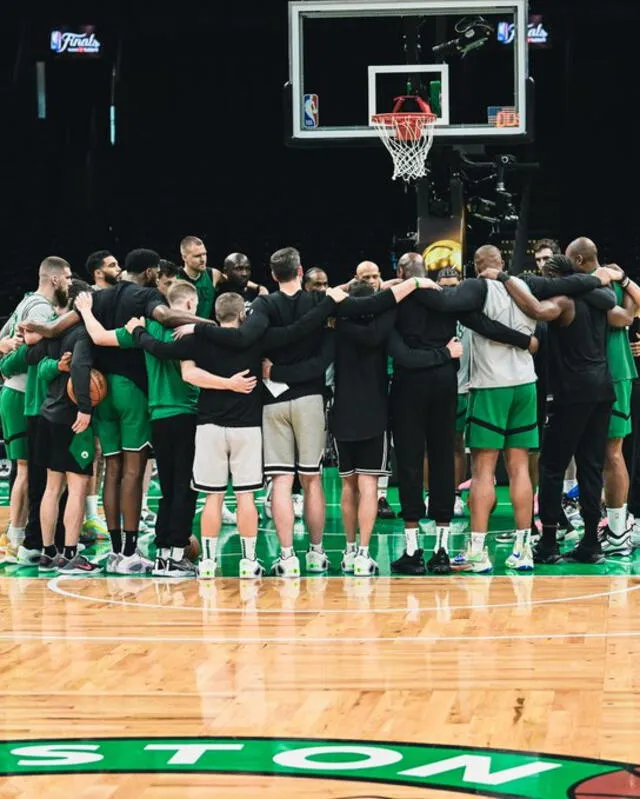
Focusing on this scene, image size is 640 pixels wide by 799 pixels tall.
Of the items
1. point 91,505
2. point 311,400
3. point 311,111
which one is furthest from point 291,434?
point 311,111

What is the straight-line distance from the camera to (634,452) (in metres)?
10.0

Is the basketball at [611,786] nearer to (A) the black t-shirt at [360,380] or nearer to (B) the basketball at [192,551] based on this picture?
(A) the black t-shirt at [360,380]

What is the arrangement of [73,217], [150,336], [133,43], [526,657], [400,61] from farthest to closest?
[133,43], [73,217], [400,61], [150,336], [526,657]

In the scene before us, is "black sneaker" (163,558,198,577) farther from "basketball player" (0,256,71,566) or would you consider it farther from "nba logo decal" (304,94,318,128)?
"nba logo decal" (304,94,318,128)

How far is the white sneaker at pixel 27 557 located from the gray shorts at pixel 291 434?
72.2 inches

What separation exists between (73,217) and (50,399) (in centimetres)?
1658

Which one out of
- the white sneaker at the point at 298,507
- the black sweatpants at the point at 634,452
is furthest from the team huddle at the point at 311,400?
Result: the white sneaker at the point at 298,507

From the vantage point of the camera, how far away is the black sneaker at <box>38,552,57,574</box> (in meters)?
9.06

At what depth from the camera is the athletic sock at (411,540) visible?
8758 mm

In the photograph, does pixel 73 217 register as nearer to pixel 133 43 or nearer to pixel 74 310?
pixel 133 43

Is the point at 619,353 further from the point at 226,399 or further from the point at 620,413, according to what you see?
the point at 226,399

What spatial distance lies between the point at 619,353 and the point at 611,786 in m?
5.33

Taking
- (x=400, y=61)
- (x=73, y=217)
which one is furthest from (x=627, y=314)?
(x=73, y=217)

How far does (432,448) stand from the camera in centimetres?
883
